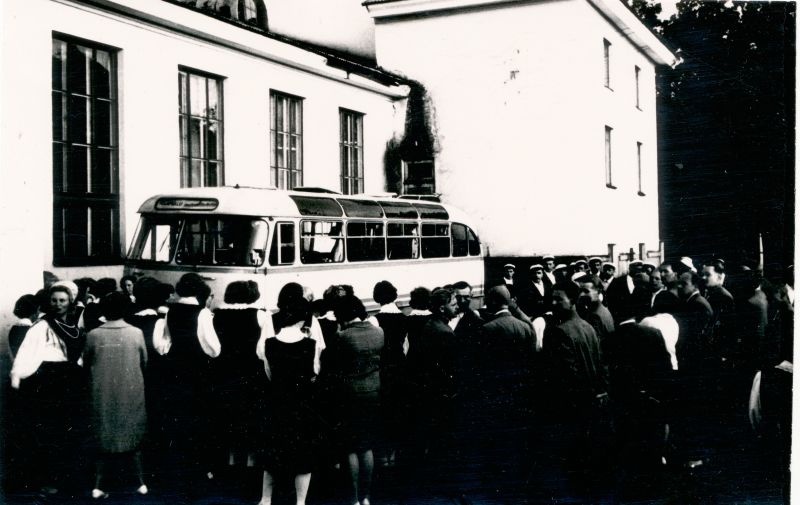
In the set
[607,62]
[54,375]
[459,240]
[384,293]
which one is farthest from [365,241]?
[607,62]

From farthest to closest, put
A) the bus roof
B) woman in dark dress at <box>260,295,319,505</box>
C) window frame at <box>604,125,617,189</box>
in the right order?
window frame at <box>604,125,617,189</box>, the bus roof, woman in dark dress at <box>260,295,319,505</box>

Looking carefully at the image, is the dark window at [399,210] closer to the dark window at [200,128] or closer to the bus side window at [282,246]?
the bus side window at [282,246]

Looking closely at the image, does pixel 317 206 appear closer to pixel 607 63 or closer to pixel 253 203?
pixel 253 203

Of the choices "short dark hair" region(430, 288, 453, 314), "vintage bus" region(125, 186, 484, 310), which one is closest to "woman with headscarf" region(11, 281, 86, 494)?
"short dark hair" region(430, 288, 453, 314)

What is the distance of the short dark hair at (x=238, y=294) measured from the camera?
620 centimetres

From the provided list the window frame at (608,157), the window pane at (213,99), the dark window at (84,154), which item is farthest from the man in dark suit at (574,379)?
the window frame at (608,157)

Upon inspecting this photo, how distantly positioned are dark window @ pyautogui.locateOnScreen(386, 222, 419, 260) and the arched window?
25.6 feet

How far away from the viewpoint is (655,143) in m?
24.6

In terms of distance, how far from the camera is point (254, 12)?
761 inches

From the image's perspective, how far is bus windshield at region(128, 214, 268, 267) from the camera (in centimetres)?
1052

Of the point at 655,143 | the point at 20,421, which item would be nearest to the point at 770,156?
the point at 20,421

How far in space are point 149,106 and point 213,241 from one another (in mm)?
3452

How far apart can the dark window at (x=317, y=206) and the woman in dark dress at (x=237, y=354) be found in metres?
5.18

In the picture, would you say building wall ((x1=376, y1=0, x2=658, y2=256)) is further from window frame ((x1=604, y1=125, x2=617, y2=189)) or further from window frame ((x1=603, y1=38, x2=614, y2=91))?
window frame ((x1=604, y1=125, x2=617, y2=189))
